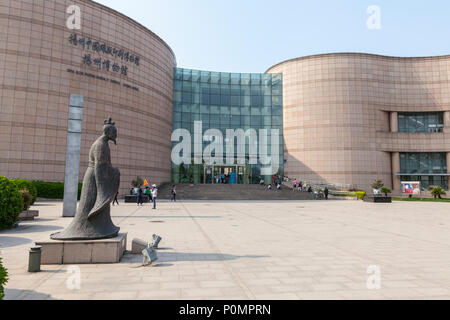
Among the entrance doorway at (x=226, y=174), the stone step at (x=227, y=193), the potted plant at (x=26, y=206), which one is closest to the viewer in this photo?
the potted plant at (x=26, y=206)

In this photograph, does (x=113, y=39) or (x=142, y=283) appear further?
(x=113, y=39)

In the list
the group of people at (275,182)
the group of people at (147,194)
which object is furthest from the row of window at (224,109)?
the group of people at (147,194)

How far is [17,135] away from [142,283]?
1125 inches

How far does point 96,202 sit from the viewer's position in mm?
6547

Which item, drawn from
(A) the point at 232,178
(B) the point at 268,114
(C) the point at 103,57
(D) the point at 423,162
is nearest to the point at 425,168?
(D) the point at 423,162

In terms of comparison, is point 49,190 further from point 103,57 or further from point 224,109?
point 224,109

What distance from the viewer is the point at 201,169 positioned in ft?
138

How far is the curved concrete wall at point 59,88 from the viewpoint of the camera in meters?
26.1

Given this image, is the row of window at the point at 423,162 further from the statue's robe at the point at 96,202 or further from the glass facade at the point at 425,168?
the statue's robe at the point at 96,202

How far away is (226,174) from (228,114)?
965cm

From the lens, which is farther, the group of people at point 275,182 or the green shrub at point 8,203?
the group of people at point 275,182

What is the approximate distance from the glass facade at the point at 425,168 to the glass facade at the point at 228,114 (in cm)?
1914
